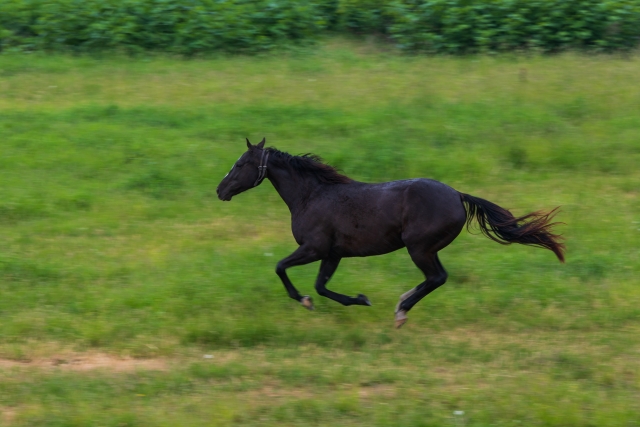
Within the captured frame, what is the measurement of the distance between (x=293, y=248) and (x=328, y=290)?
65.5 inches

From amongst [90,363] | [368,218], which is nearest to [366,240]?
[368,218]

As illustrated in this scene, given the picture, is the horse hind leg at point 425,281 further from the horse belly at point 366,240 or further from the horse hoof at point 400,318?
the horse belly at point 366,240

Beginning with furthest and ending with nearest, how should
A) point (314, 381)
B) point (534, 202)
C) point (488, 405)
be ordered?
point (534, 202)
point (314, 381)
point (488, 405)

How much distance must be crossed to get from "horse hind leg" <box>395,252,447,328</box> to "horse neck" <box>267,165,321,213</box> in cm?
114

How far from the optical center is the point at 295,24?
16062mm

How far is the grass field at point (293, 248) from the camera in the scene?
6277 mm

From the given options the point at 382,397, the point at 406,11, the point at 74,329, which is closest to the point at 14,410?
the point at 74,329

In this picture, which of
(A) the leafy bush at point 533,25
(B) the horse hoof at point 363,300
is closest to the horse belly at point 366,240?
(B) the horse hoof at point 363,300

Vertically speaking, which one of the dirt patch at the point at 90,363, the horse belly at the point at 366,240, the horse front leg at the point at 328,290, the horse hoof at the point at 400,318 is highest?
the horse belly at the point at 366,240

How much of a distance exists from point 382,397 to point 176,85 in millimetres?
9197

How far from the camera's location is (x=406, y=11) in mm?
16062

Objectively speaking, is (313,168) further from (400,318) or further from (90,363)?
(90,363)

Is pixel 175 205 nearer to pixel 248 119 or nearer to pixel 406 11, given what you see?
pixel 248 119

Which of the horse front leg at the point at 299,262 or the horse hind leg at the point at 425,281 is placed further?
the horse front leg at the point at 299,262
